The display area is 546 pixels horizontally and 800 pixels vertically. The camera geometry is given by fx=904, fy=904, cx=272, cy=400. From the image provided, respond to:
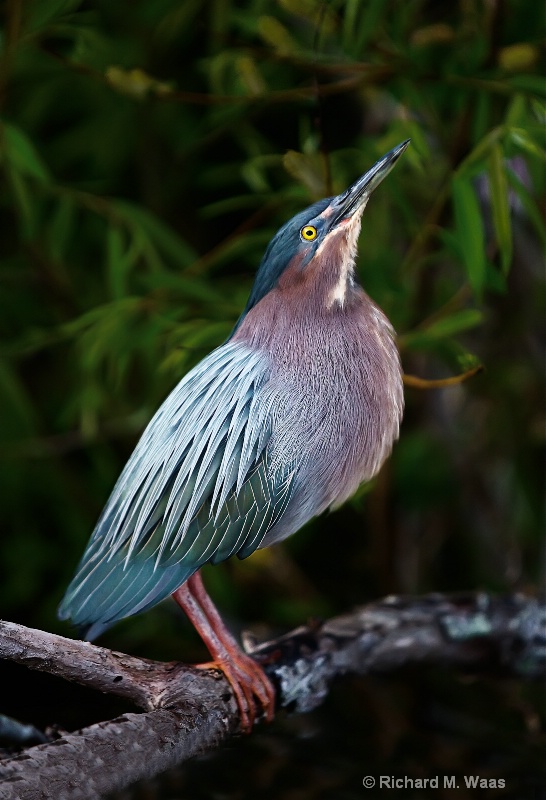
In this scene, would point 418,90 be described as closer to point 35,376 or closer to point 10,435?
point 10,435

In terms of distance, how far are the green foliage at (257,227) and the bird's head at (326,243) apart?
0.35ft

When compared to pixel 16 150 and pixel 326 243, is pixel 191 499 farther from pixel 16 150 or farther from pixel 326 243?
pixel 16 150

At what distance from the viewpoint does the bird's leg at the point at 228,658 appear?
2.09 ft

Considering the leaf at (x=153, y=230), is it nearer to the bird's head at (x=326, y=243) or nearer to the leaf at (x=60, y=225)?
the leaf at (x=60, y=225)

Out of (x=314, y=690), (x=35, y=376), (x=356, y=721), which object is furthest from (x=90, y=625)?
(x=35, y=376)

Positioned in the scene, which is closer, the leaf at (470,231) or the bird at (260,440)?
the bird at (260,440)

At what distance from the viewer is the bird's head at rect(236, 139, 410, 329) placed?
24.4 inches

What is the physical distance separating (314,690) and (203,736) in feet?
0.46

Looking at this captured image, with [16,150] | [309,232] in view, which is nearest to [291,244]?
[309,232]

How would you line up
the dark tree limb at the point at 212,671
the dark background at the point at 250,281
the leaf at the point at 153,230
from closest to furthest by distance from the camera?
the dark tree limb at the point at 212,671
the dark background at the point at 250,281
the leaf at the point at 153,230

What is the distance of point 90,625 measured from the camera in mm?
597

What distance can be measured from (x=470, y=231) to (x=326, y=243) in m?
0.16

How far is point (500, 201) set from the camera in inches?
27.8

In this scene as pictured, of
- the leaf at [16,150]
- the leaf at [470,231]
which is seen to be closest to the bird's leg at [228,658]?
the leaf at [470,231]
